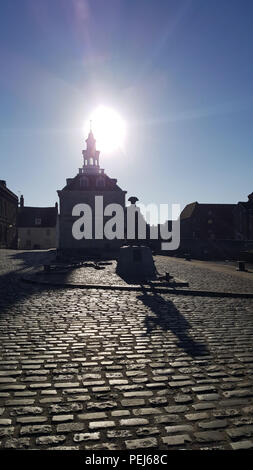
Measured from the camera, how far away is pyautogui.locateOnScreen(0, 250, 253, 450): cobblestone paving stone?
2.66 meters

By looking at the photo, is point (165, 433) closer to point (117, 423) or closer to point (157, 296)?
point (117, 423)

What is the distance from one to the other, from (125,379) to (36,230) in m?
57.9

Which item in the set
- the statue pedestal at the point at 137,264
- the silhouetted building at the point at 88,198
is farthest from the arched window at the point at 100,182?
the statue pedestal at the point at 137,264

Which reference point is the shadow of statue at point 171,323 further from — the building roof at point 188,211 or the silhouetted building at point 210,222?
the building roof at point 188,211

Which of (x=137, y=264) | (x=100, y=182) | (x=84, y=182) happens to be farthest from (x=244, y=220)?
(x=137, y=264)

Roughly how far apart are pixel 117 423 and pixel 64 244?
32713 mm

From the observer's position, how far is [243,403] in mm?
3229

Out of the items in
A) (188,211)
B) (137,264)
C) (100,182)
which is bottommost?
(137,264)

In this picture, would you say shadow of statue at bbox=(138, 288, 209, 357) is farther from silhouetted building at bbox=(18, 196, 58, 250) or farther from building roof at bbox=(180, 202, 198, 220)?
silhouetted building at bbox=(18, 196, 58, 250)

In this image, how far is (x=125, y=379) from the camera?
376cm

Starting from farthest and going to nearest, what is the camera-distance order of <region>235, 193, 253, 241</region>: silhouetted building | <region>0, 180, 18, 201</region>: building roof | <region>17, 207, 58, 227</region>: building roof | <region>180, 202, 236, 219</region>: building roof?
<region>17, 207, 58, 227</region>: building roof → <region>180, 202, 236, 219</region>: building roof → <region>235, 193, 253, 241</region>: silhouetted building → <region>0, 180, 18, 201</region>: building roof

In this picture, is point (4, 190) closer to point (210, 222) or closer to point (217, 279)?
point (210, 222)

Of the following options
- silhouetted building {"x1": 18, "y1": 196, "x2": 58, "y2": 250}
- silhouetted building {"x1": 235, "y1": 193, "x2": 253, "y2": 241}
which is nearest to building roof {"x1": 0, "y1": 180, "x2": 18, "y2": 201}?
silhouetted building {"x1": 18, "y1": 196, "x2": 58, "y2": 250}

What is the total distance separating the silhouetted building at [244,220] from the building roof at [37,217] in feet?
116
